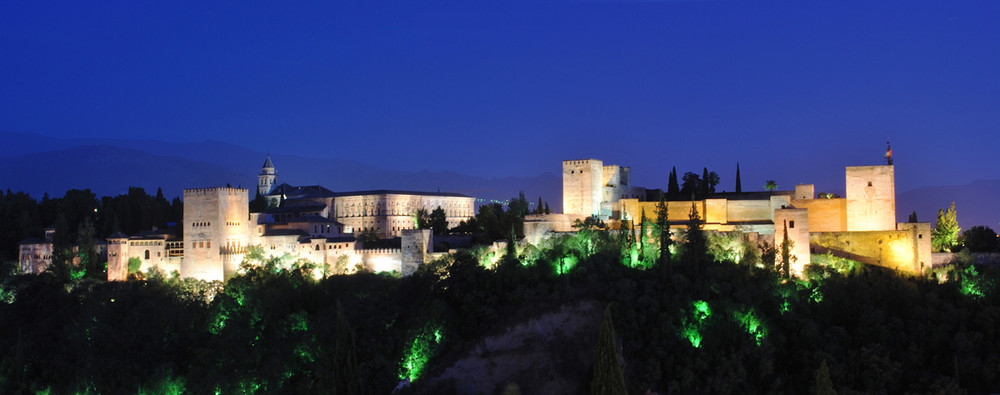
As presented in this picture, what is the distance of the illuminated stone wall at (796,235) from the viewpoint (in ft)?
129

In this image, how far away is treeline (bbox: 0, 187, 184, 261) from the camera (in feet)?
168

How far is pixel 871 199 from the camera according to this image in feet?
137

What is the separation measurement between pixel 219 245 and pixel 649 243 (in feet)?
70.6

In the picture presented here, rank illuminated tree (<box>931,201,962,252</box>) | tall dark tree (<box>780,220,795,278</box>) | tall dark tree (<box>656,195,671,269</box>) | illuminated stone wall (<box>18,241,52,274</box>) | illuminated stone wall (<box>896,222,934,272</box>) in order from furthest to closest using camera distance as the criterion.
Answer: illuminated stone wall (<box>18,241,52,274</box>)
illuminated tree (<box>931,201,962,252</box>)
illuminated stone wall (<box>896,222,934,272</box>)
tall dark tree (<box>780,220,795,278</box>)
tall dark tree (<box>656,195,671,269</box>)

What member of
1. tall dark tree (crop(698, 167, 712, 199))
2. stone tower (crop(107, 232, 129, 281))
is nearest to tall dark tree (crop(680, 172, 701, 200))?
tall dark tree (crop(698, 167, 712, 199))

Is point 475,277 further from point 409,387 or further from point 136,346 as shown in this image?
point 136,346

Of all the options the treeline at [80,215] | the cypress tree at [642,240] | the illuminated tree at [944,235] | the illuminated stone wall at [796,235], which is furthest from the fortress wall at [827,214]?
the treeline at [80,215]

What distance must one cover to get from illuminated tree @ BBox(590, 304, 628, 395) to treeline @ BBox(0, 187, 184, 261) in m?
33.1

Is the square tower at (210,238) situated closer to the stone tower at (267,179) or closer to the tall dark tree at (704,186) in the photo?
the tall dark tree at (704,186)

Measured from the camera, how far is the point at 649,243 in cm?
3888

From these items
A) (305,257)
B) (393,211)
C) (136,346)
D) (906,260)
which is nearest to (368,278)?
(305,257)

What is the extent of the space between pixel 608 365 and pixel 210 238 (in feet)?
80.5

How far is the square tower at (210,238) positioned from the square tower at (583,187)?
17459mm

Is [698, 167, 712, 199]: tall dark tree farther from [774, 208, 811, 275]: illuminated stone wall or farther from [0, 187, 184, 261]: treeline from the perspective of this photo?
[0, 187, 184, 261]: treeline
